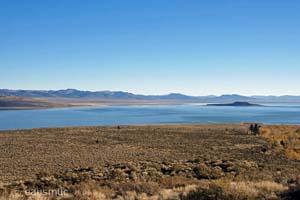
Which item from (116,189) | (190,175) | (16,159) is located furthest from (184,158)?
(116,189)

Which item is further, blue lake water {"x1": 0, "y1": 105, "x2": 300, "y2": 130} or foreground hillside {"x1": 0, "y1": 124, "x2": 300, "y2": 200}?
blue lake water {"x1": 0, "y1": 105, "x2": 300, "y2": 130}

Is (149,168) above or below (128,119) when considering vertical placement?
above

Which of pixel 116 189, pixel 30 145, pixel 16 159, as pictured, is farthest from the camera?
pixel 30 145

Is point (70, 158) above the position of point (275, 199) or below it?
below

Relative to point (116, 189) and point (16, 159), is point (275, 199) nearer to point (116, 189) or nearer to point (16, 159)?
point (116, 189)

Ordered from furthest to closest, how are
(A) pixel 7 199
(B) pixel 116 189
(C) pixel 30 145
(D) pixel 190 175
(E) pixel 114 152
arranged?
(C) pixel 30 145 < (E) pixel 114 152 < (D) pixel 190 175 < (B) pixel 116 189 < (A) pixel 7 199

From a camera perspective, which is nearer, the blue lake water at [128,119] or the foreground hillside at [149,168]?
the foreground hillside at [149,168]

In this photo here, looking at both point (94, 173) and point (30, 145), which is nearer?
point (94, 173)

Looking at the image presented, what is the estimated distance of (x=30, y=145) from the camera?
Answer: 3127 centimetres

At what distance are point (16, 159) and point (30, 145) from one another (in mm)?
7756

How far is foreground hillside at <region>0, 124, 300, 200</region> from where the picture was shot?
33.3ft

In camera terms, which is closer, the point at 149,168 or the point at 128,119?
the point at 149,168

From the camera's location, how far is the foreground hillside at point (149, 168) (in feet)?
33.3

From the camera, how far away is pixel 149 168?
62.0 feet
